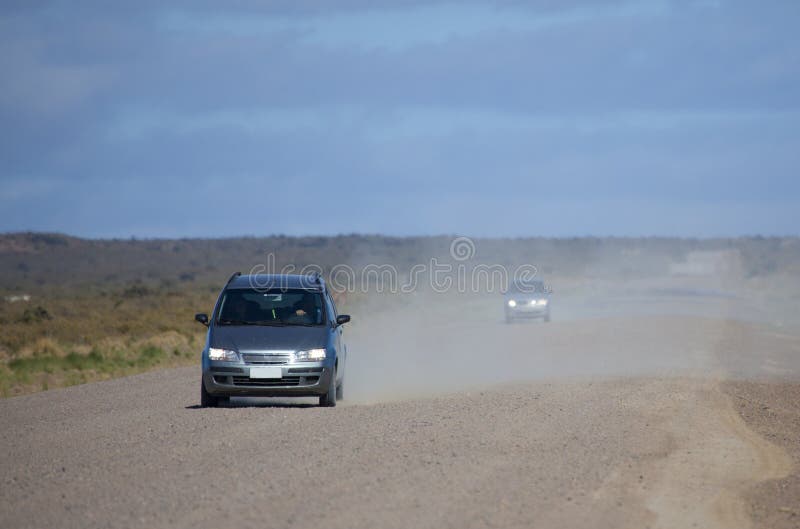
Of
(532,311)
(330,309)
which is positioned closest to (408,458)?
(330,309)

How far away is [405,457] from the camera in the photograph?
11055 millimetres

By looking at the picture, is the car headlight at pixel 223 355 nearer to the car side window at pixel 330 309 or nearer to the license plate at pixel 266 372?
the license plate at pixel 266 372

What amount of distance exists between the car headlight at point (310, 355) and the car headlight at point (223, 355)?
0.82 metres

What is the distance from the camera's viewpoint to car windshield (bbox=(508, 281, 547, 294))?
42.3m

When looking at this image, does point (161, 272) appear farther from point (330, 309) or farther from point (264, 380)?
point (264, 380)

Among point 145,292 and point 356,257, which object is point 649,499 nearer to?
point 145,292

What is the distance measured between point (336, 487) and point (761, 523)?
3.50 meters

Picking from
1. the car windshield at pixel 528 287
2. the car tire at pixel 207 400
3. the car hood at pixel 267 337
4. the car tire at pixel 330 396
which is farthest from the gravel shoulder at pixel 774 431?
the car windshield at pixel 528 287

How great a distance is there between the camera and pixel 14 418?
15320 millimetres

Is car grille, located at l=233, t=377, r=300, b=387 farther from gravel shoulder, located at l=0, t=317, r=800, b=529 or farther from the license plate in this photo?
gravel shoulder, located at l=0, t=317, r=800, b=529

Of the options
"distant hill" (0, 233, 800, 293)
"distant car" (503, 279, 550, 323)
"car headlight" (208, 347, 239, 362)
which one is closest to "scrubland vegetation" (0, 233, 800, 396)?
"distant hill" (0, 233, 800, 293)

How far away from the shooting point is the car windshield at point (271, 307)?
53.6 ft

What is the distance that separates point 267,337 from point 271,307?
119 centimetres

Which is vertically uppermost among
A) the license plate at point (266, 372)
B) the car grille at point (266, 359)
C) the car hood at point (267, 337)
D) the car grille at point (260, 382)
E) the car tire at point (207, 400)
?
the car hood at point (267, 337)
